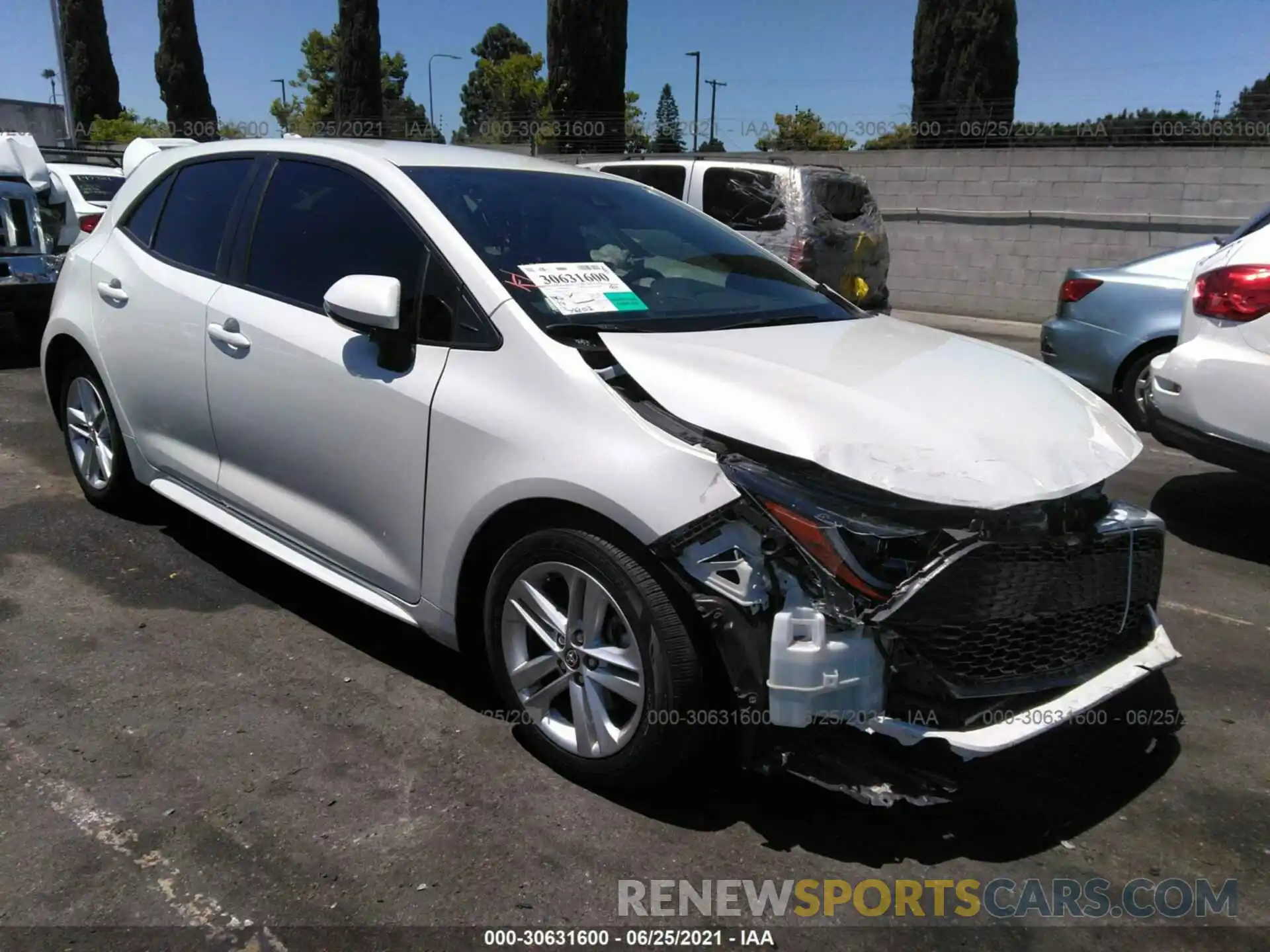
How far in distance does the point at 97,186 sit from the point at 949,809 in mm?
12199

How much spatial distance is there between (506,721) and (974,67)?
2287 cm

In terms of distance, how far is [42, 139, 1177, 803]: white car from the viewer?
2311mm

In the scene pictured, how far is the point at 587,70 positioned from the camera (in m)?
21.6

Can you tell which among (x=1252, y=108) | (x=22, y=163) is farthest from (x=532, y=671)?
(x=1252, y=108)

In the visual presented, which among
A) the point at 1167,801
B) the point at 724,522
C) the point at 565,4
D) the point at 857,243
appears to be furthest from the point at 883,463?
the point at 565,4

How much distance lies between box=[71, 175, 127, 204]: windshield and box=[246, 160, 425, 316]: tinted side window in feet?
30.2

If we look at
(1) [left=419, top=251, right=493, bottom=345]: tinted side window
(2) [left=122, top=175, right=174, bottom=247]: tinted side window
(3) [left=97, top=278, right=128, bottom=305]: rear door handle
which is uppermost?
(2) [left=122, top=175, right=174, bottom=247]: tinted side window

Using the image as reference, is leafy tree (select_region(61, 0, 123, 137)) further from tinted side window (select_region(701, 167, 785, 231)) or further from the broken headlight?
the broken headlight

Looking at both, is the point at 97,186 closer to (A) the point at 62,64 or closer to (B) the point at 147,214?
(B) the point at 147,214

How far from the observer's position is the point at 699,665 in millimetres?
2381

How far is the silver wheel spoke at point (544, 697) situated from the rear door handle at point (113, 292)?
2.60m

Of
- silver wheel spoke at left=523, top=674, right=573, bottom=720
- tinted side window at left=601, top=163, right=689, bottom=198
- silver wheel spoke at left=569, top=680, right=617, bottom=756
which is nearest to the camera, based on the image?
silver wheel spoke at left=569, top=680, right=617, bottom=756

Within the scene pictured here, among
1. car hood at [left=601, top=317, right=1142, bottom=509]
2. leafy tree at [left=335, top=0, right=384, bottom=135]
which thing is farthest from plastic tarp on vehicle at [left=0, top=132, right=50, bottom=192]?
leafy tree at [left=335, top=0, right=384, bottom=135]

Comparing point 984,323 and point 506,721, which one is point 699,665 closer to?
point 506,721
